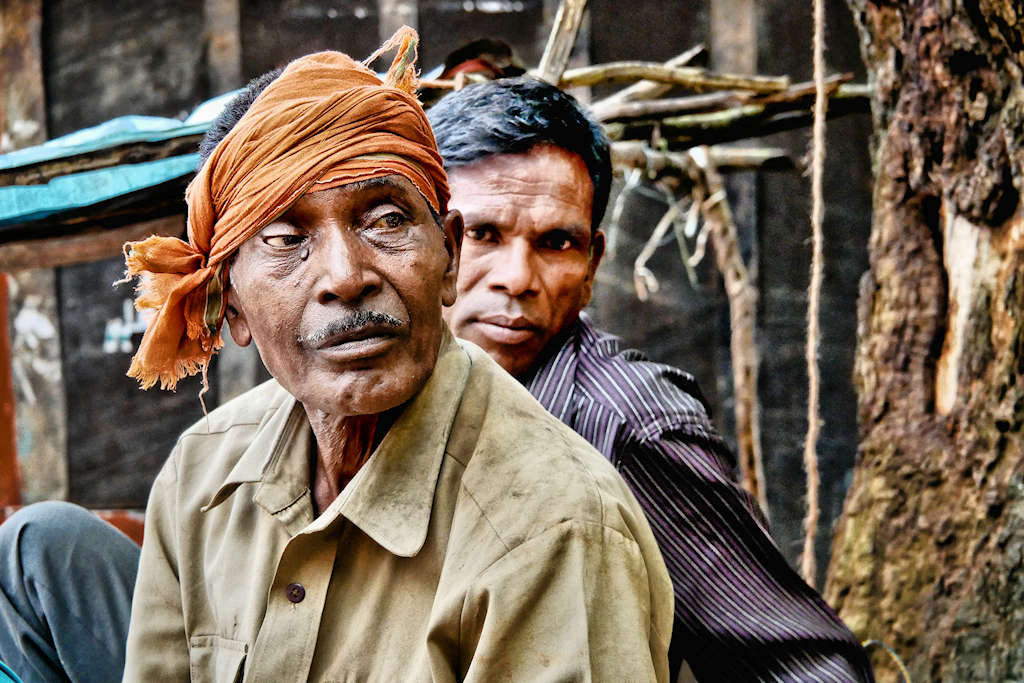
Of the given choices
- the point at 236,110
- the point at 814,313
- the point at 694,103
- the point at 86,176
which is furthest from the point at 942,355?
the point at 86,176

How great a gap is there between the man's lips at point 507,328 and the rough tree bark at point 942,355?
1.27 meters

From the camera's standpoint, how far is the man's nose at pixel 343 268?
5.73 feet

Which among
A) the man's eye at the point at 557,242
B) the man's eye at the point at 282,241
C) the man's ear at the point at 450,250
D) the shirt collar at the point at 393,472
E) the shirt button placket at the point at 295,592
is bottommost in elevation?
the shirt button placket at the point at 295,592

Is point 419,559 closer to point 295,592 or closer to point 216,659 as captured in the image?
point 295,592

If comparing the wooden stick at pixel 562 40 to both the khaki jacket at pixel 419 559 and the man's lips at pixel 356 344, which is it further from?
the man's lips at pixel 356 344

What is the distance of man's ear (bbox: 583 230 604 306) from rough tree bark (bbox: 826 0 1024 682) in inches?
40.3

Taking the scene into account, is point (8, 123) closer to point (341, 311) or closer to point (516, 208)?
point (516, 208)

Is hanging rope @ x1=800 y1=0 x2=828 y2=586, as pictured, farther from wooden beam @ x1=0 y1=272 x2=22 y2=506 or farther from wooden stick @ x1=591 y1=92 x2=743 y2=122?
wooden beam @ x1=0 y1=272 x2=22 y2=506

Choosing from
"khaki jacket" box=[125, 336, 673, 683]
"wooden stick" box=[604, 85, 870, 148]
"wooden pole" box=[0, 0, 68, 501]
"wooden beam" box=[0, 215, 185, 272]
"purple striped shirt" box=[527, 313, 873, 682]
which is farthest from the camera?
"wooden pole" box=[0, 0, 68, 501]

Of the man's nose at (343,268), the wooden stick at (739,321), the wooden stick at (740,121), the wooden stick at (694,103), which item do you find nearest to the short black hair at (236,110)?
the man's nose at (343,268)

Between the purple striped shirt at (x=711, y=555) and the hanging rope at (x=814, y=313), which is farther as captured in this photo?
the hanging rope at (x=814, y=313)

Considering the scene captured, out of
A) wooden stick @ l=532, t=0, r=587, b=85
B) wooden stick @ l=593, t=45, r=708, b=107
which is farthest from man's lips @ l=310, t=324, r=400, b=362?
wooden stick @ l=593, t=45, r=708, b=107

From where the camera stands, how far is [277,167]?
1.75 m

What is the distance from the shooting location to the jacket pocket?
Result: 6.18 feet
